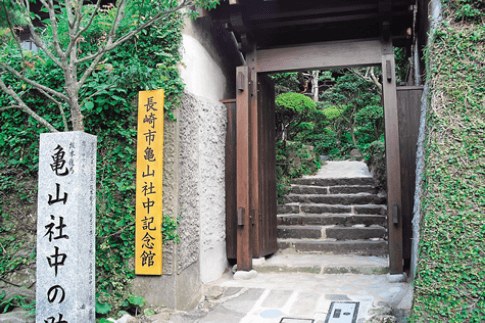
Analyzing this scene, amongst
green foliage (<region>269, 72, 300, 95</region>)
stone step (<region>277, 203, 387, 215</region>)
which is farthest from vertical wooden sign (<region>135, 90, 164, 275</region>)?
green foliage (<region>269, 72, 300, 95</region>)

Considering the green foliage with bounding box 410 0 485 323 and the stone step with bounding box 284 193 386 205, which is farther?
the stone step with bounding box 284 193 386 205

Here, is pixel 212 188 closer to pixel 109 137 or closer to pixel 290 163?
pixel 109 137

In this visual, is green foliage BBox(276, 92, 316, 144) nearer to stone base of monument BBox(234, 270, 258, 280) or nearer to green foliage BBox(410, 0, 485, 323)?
stone base of monument BBox(234, 270, 258, 280)

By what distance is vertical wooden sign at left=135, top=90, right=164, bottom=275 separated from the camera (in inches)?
168

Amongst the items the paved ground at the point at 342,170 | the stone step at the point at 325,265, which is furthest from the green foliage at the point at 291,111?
the stone step at the point at 325,265

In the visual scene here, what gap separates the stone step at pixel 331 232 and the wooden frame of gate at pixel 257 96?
1.44 meters

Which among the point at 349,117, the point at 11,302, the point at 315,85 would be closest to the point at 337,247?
the point at 11,302

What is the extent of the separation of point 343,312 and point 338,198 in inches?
175

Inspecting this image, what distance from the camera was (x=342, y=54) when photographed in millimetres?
5547

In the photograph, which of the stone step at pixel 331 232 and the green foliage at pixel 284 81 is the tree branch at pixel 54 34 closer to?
the stone step at pixel 331 232

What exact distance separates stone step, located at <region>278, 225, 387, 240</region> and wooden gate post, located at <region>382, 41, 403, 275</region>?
5.59 feet

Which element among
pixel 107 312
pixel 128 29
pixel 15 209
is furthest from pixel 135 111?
pixel 107 312

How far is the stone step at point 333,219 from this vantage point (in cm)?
724

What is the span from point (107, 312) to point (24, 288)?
1115mm
